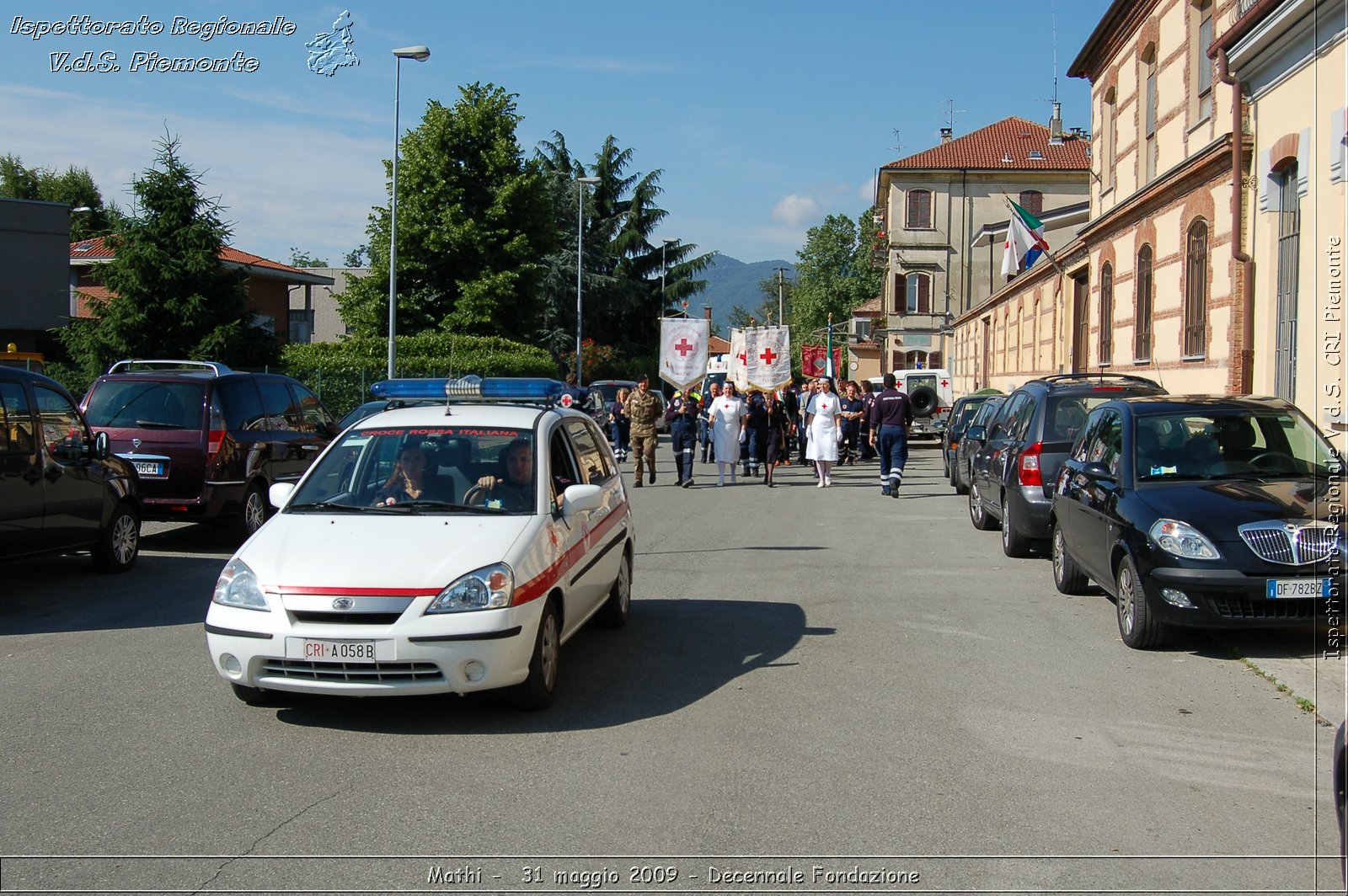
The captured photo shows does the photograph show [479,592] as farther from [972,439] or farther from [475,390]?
[972,439]

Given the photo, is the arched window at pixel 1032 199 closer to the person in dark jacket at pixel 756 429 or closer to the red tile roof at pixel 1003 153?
the red tile roof at pixel 1003 153

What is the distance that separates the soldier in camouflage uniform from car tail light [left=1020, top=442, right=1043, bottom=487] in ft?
30.9

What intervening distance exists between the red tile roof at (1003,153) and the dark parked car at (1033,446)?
53.0 m

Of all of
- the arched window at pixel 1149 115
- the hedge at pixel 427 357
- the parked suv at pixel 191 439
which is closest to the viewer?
the parked suv at pixel 191 439

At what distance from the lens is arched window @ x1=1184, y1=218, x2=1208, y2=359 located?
19.6 metres

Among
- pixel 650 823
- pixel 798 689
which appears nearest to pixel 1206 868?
pixel 650 823

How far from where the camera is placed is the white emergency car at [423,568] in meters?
5.93

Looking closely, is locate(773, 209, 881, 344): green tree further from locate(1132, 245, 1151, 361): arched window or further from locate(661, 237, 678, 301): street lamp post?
locate(1132, 245, 1151, 361): arched window

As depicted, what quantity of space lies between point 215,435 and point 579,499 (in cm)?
707

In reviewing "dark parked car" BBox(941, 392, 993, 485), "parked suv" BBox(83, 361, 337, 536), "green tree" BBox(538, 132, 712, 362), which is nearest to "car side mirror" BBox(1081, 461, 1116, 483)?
"parked suv" BBox(83, 361, 337, 536)

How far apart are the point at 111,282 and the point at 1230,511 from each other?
25821mm

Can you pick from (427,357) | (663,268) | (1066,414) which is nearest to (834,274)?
(663,268)

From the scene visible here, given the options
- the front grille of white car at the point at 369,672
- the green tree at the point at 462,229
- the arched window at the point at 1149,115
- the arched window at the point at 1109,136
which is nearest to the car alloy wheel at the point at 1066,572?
the front grille of white car at the point at 369,672

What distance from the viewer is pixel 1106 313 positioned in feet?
86.8
